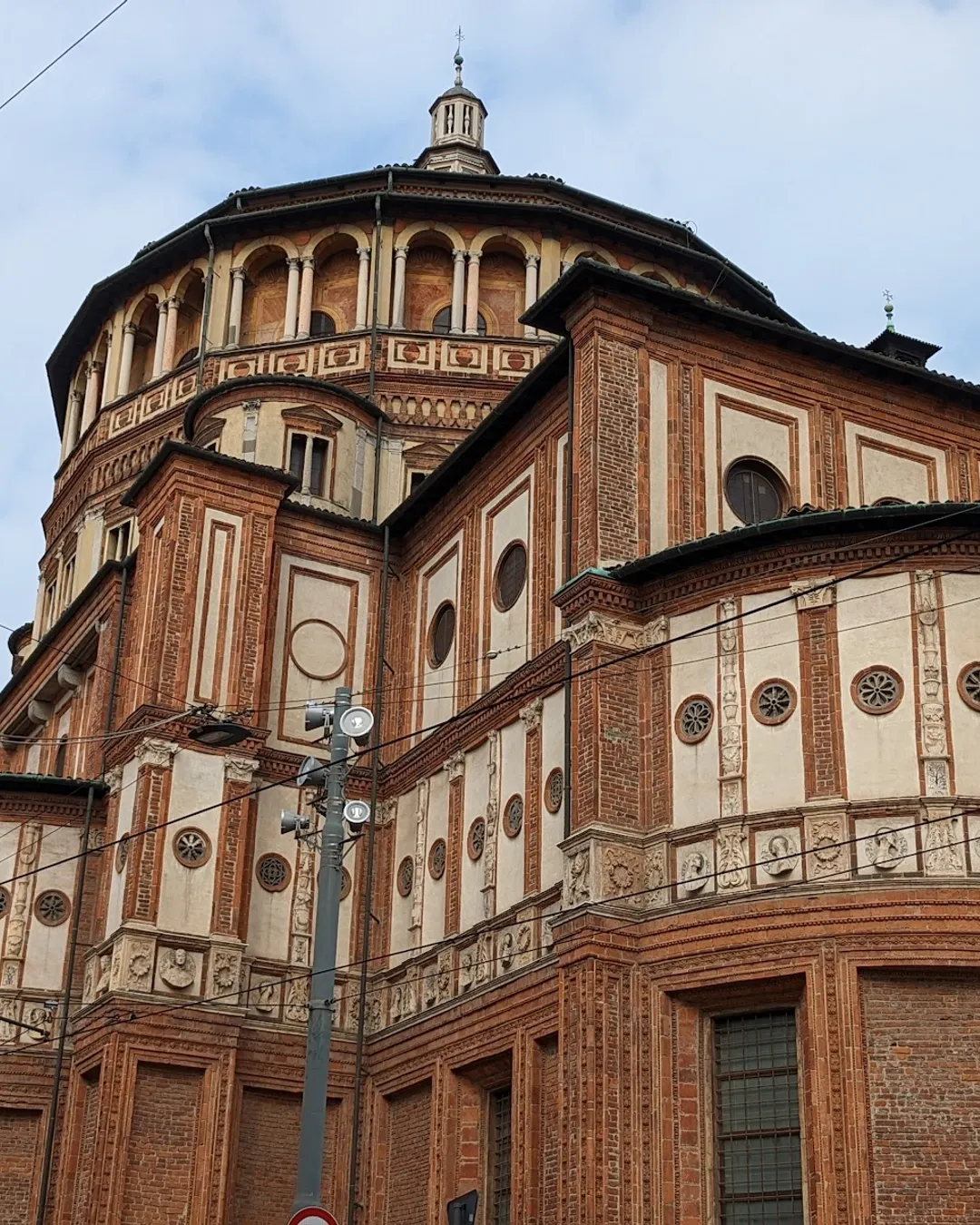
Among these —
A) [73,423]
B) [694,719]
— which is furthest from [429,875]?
[73,423]

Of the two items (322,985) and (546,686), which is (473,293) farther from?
(322,985)

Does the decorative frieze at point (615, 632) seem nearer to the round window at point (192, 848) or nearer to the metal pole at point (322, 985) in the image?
the metal pole at point (322, 985)

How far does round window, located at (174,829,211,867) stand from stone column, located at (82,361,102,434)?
1637cm

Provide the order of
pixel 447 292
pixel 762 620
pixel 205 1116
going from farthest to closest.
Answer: pixel 447 292
pixel 205 1116
pixel 762 620

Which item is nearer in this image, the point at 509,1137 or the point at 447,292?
the point at 509,1137

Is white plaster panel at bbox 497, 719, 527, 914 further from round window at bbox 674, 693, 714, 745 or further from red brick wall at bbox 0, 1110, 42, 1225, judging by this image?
red brick wall at bbox 0, 1110, 42, 1225

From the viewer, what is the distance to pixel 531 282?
1447 inches

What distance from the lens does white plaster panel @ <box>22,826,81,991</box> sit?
29188 millimetres

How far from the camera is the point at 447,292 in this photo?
1464 inches

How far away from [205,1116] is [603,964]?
7.65 metres

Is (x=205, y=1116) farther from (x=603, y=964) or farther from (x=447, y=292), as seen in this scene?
(x=447, y=292)

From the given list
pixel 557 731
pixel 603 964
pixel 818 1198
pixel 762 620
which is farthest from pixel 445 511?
pixel 818 1198

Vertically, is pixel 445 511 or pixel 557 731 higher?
pixel 445 511

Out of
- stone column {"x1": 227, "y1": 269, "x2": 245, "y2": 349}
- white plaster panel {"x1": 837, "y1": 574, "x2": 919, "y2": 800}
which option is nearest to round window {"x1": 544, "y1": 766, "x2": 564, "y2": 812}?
white plaster panel {"x1": 837, "y1": 574, "x2": 919, "y2": 800}
